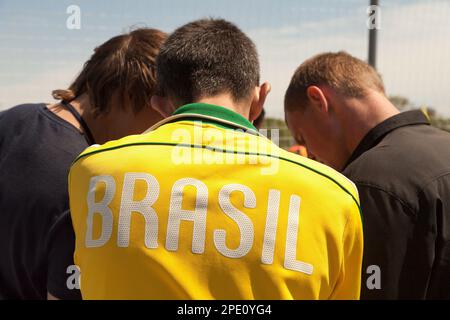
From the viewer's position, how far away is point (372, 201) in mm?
1903

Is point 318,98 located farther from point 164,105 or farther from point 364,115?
point 164,105

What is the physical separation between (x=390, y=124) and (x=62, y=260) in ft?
4.14

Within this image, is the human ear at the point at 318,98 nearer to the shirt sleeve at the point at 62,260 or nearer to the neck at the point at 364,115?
the neck at the point at 364,115

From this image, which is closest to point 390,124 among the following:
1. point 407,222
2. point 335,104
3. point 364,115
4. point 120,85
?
point 364,115

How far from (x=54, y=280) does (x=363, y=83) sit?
4.64 ft

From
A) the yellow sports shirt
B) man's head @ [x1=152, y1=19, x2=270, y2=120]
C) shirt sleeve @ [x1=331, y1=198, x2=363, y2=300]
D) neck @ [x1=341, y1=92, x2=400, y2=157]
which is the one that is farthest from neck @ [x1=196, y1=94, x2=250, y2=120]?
neck @ [x1=341, y1=92, x2=400, y2=157]

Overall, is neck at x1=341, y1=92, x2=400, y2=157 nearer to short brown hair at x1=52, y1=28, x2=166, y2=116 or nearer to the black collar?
the black collar

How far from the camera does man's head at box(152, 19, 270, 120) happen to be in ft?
4.93

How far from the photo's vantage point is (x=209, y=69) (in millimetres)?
1514

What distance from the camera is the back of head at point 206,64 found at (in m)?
1.50

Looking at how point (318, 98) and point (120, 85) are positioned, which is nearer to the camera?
point (120, 85)

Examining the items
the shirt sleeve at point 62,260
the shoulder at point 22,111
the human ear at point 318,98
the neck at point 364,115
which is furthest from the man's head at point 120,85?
the neck at point 364,115
